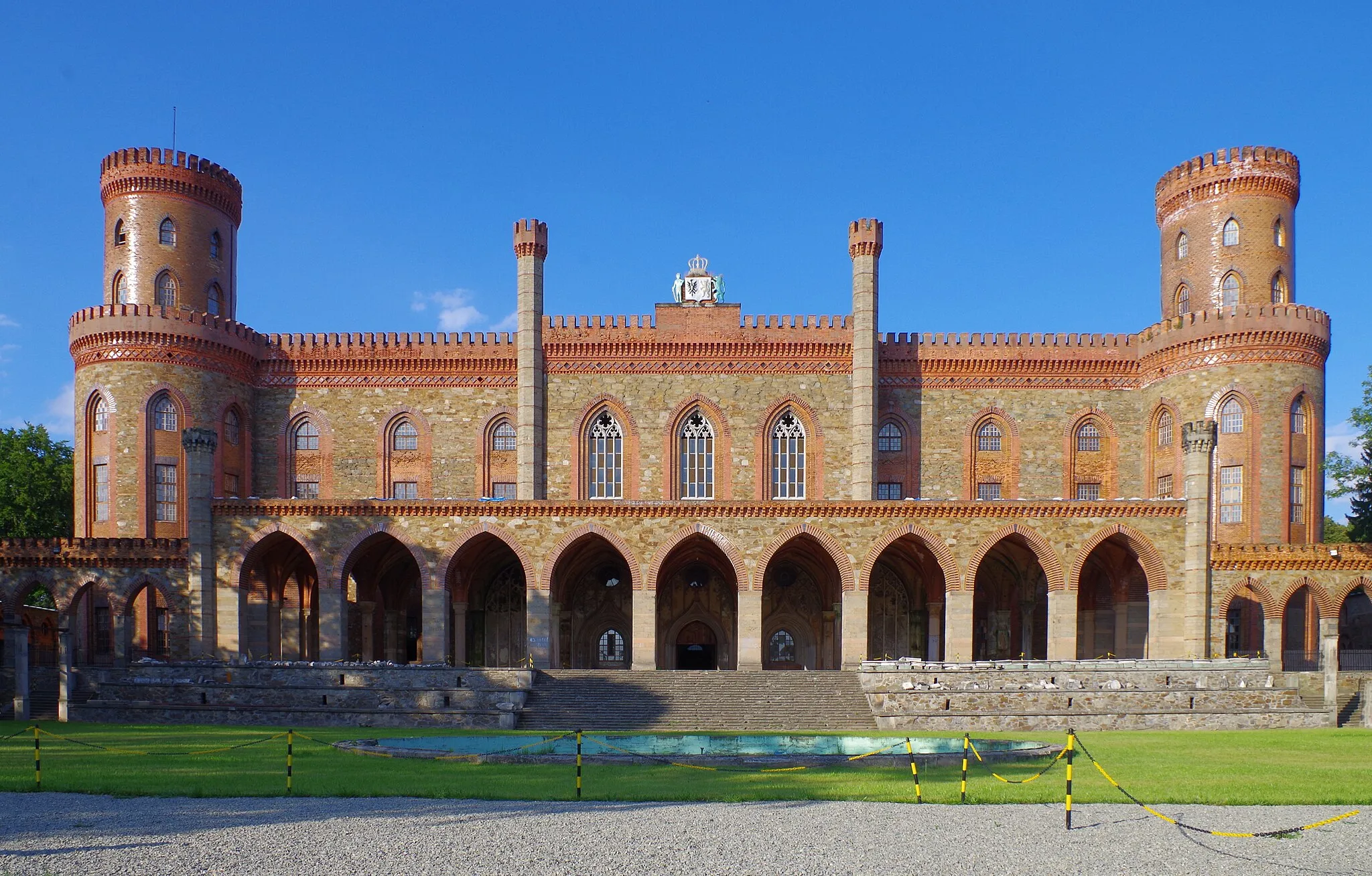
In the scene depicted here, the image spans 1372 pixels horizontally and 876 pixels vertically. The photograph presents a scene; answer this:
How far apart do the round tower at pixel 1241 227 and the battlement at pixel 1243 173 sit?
26mm

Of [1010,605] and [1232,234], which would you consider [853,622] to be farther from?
[1232,234]

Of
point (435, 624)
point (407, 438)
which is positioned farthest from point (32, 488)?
point (435, 624)

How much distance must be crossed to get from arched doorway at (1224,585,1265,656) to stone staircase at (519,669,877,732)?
15.3 meters

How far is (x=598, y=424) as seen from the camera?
4497 cm

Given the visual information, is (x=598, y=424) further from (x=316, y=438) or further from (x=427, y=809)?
(x=427, y=809)

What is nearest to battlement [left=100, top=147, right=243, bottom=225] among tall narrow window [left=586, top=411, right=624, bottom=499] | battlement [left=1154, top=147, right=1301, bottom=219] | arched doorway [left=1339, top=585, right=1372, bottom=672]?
tall narrow window [left=586, top=411, right=624, bottom=499]

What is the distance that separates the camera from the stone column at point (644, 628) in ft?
121

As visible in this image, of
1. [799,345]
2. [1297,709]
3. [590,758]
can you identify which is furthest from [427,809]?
[799,345]

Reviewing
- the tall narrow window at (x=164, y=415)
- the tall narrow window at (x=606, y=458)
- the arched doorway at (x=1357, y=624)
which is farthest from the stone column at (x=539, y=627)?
the arched doorway at (x=1357, y=624)

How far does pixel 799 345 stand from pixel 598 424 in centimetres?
849

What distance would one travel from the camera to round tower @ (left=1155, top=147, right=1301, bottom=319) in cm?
A: 4381

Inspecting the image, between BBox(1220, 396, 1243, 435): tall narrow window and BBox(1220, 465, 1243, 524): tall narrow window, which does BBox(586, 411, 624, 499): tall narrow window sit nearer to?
BBox(1220, 465, 1243, 524): tall narrow window

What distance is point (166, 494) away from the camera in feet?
135

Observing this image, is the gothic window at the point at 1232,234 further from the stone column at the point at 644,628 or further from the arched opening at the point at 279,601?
the arched opening at the point at 279,601
